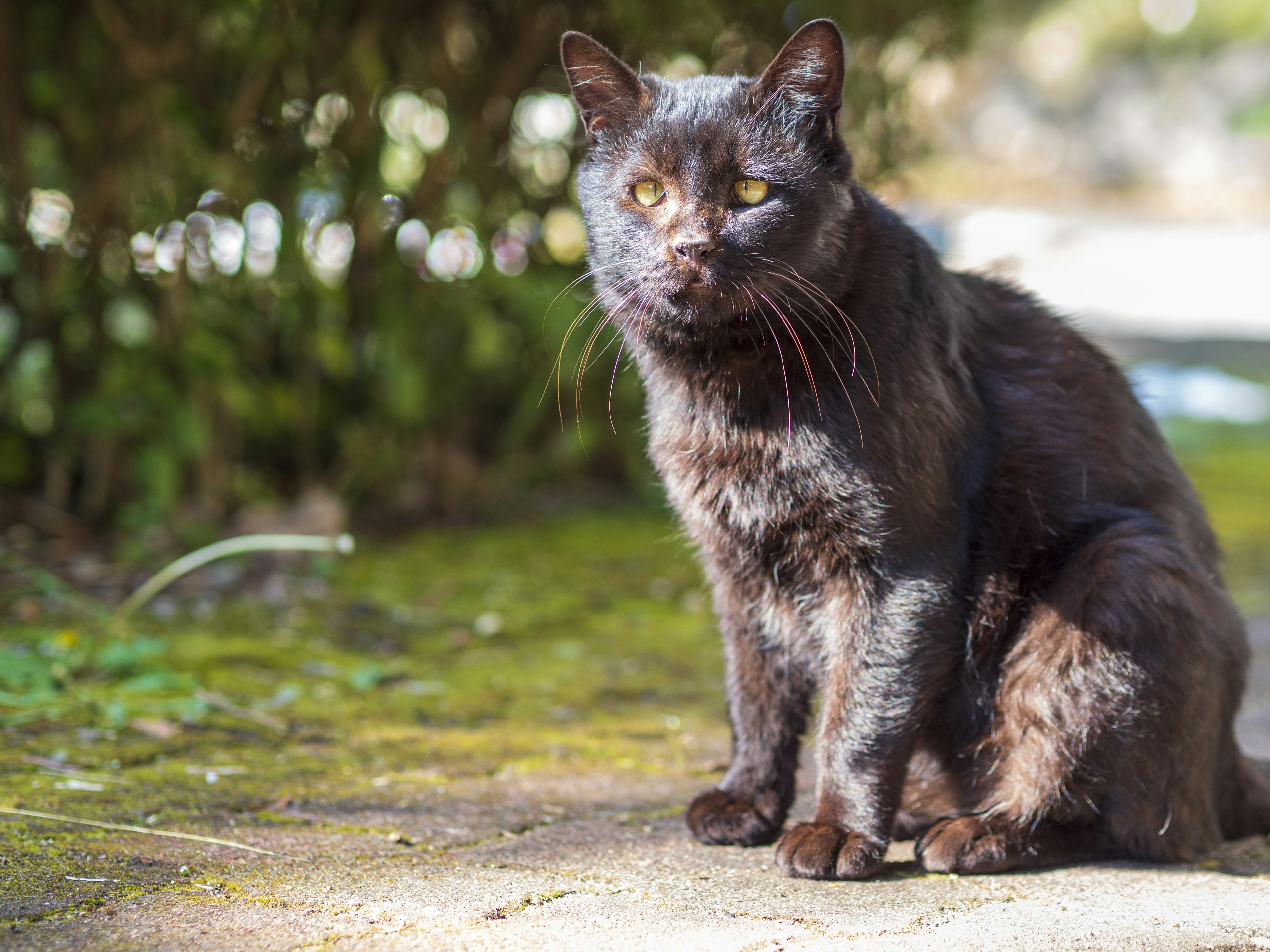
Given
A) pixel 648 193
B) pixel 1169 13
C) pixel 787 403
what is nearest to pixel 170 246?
pixel 648 193

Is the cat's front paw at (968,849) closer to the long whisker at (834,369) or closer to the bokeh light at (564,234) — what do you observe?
the long whisker at (834,369)

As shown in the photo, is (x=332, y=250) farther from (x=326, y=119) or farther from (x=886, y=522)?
(x=886, y=522)

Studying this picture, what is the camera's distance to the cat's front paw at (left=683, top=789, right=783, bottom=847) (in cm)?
199

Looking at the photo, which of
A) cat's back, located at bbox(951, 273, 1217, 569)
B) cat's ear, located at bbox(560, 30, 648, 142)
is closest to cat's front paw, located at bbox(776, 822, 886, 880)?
cat's back, located at bbox(951, 273, 1217, 569)

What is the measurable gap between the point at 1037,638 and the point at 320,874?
122 centimetres

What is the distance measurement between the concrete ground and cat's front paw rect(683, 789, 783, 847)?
0.09ft

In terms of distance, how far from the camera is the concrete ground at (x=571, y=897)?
4.99 feet

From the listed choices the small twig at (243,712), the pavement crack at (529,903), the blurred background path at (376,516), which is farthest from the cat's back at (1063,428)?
the small twig at (243,712)

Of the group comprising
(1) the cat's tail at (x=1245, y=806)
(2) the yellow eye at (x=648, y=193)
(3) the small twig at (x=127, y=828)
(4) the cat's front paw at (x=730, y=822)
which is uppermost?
(2) the yellow eye at (x=648, y=193)

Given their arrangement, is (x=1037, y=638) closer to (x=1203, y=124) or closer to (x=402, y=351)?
(x=402, y=351)

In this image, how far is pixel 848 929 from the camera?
160 cm

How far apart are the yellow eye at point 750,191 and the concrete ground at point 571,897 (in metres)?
1.10

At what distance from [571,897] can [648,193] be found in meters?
1.14

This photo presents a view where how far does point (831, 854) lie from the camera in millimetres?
1827
